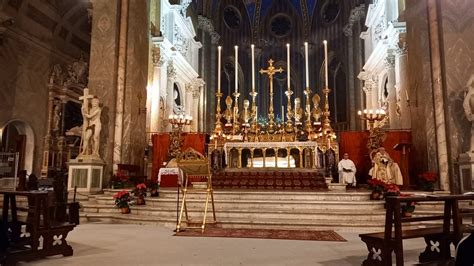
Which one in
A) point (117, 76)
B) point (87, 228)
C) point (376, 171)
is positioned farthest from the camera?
point (117, 76)

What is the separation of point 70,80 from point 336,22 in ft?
57.5

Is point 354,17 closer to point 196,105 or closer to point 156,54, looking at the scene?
point 196,105

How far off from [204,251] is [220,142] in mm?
7276

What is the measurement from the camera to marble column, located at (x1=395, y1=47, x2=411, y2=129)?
42.8ft

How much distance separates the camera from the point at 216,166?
37.2 ft

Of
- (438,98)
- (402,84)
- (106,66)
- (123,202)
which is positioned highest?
(402,84)

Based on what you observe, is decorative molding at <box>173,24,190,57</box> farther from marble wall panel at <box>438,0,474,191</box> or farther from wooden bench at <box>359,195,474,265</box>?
wooden bench at <box>359,195,474,265</box>

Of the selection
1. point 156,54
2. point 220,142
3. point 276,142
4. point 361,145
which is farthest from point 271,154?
point 156,54

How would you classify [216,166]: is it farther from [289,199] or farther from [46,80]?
[46,80]

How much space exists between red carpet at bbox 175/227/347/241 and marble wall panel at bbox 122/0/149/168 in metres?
5.70

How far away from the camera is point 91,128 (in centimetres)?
1034

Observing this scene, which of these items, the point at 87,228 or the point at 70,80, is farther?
the point at 70,80

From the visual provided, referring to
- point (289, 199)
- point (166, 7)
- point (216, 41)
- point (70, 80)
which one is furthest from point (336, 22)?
point (289, 199)

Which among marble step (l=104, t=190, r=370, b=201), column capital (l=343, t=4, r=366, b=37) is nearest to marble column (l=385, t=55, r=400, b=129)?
column capital (l=343, t=4, r=366, b=37)
